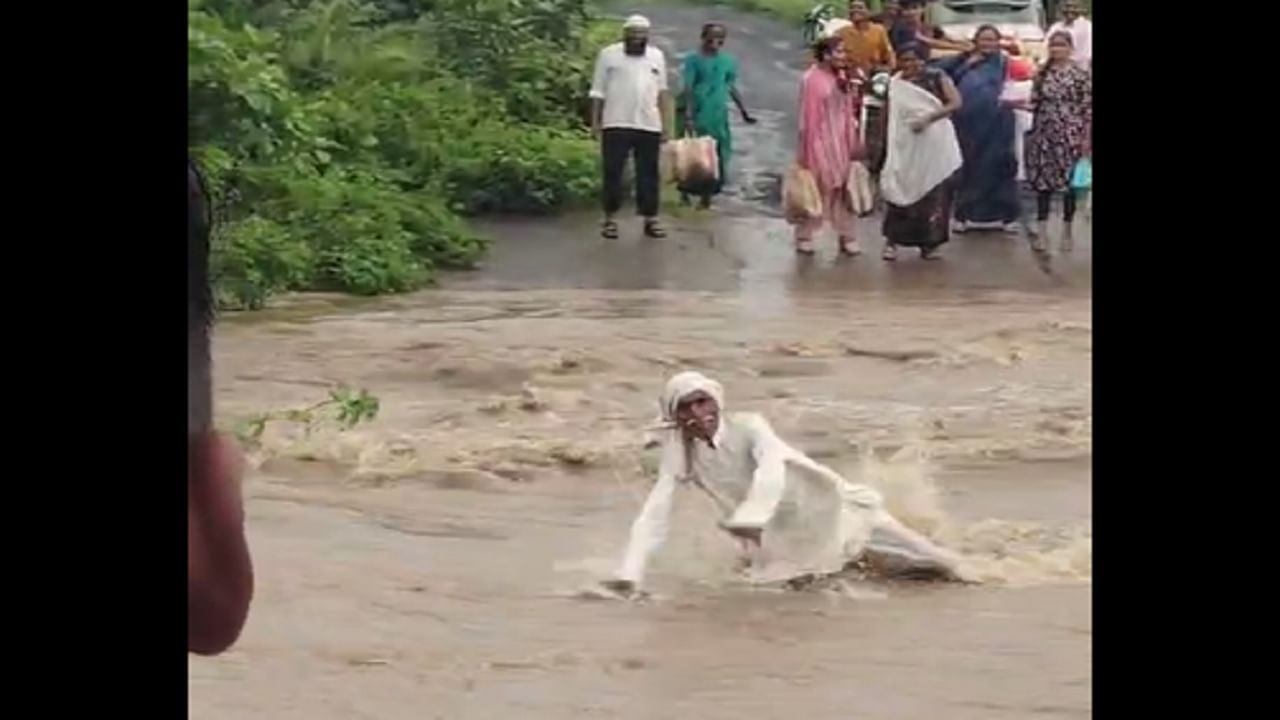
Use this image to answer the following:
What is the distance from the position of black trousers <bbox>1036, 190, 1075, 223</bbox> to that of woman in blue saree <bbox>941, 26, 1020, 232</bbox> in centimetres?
4

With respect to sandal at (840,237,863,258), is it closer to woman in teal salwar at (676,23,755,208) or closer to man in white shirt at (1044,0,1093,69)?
woman in teal salwar at (676,23,755,208)

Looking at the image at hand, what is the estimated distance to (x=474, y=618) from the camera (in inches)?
140

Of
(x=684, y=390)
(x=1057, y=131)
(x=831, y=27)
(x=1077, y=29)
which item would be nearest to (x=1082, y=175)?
(x=1057, y=131)

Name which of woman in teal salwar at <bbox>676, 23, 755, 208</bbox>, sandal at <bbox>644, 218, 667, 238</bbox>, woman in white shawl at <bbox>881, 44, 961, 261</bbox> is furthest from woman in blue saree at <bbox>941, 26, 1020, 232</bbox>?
sandal at <bbox>644, 218, 667, 238</bbox>

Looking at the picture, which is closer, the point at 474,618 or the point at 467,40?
the point at 474,618

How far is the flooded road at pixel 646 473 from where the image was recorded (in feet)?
11.5

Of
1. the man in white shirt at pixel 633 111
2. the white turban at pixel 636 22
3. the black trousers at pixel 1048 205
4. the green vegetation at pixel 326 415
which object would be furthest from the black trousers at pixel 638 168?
the black trousers at pixel 1048 205

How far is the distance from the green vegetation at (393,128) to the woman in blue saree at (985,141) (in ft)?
1.97

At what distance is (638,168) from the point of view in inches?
149

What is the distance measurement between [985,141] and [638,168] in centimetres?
57

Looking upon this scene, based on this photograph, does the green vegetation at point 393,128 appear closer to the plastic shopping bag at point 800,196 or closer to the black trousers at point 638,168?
the black trousers at point 638,168
